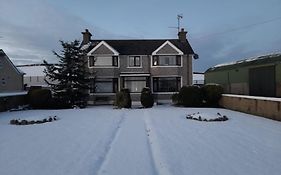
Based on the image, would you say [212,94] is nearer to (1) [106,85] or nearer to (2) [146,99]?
(2) [146,99]

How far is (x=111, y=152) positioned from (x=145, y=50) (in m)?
30.0

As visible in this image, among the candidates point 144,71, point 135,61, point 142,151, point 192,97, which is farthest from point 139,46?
point 142,151

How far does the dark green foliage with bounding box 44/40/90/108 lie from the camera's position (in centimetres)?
3103

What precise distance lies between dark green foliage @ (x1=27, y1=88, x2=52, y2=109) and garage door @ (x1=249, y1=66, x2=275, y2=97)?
1895cm

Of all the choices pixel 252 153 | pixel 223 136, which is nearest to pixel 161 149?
pixel 252 153

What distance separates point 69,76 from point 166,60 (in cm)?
1157

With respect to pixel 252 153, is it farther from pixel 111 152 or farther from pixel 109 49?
pixel 109 49

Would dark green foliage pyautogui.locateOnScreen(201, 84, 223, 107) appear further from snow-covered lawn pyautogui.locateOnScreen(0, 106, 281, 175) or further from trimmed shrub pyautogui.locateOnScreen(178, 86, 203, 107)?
snow-covered lawn pyautogui.locateOnScreen(0, 106, 281, 175)

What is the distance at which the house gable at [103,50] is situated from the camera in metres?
36.6

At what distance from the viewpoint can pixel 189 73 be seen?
124ft

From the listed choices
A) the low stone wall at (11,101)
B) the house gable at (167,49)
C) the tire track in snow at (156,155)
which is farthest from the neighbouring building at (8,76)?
the tire track in snow at (156,155)

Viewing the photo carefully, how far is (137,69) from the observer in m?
38.0

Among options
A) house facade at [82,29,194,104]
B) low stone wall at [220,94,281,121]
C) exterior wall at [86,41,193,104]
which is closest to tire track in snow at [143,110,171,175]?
low stone wall at [220,94,281,121]

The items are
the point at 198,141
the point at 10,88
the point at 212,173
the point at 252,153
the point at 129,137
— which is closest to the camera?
the point at 212,173
